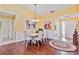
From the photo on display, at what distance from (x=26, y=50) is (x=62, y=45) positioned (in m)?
0.67

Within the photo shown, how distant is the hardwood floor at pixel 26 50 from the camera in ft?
7.75

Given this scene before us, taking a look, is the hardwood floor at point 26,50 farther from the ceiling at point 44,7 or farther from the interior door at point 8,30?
the ceiling at point 44,7

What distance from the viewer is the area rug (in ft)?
7.69

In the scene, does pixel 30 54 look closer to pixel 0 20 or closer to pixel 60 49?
pixel 60 49

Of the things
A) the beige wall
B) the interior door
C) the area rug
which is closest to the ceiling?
the beige wall

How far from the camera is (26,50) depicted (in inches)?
93.7

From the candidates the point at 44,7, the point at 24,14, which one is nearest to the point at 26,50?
the point at 24,14

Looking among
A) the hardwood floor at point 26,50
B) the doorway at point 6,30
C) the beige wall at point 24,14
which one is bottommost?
the hardwood floor at point 26,50

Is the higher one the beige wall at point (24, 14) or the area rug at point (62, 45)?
the beige wall at point (24, 14)

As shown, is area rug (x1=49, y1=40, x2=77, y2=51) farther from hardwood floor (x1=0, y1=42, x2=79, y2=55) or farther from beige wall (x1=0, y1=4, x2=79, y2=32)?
beige wall (x1=0, y1=4, x2=79, y2=32)

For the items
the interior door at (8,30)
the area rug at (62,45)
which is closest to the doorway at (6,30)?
the interior door at (8,30)

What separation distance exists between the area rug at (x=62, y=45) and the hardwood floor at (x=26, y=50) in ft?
0.22

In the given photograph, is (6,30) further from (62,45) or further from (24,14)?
(62,45)
